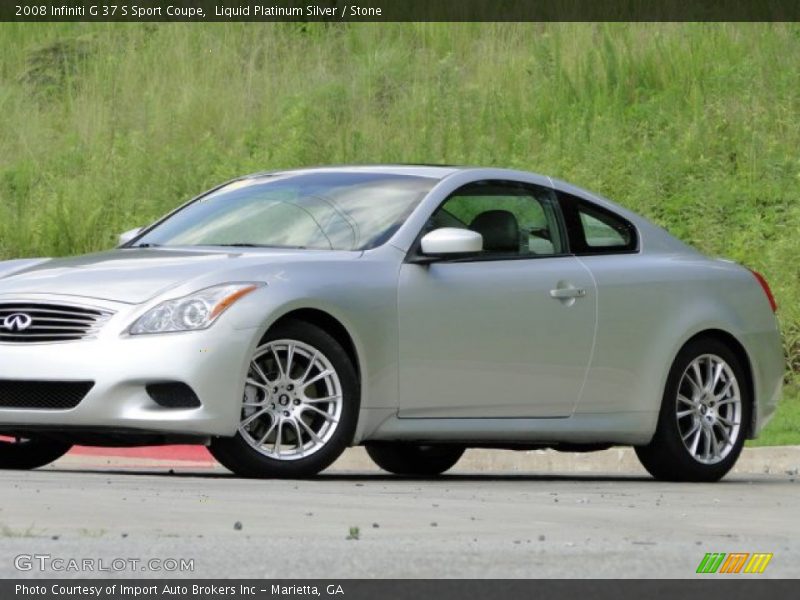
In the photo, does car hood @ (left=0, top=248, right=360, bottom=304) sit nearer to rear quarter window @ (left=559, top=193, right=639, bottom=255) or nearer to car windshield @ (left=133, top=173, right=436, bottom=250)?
car windshield @ (left=133, top=173, right=436, bottom=250)

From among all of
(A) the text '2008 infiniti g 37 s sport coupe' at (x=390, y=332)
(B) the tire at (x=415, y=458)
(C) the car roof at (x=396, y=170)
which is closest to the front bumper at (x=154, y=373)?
(A) the text '2008 infiniti g 37 s sport coupe' at (x=390, y=332)

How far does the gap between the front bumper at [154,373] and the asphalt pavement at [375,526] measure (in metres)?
0.30

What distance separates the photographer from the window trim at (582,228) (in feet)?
37.1

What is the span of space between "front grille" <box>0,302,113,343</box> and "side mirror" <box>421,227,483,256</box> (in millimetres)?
1663

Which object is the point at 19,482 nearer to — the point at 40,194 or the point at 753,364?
the point at 753,364

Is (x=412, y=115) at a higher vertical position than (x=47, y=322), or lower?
higher

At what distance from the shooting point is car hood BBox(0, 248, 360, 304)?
9781 millimetres

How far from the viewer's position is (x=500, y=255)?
35.6 feet

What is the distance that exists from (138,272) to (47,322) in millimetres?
499
